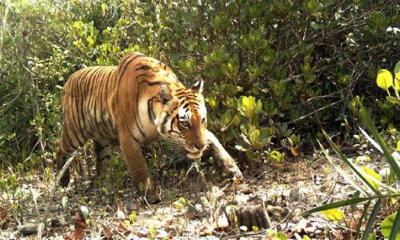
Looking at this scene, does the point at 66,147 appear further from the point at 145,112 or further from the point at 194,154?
the point at 194,154

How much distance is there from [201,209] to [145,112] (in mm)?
1679

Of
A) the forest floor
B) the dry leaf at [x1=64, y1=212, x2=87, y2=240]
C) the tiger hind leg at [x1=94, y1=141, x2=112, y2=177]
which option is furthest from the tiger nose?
Answer: the tiger hind leg at [x1=94, y1=141, x2=112, y2=177]

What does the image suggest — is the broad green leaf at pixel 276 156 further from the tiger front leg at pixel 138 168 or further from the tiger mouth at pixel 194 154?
the tiger front leg at pixel 138 168

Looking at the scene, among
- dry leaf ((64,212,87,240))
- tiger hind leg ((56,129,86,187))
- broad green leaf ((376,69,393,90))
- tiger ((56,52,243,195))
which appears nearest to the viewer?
broad green leaf ((376,69,393,90))

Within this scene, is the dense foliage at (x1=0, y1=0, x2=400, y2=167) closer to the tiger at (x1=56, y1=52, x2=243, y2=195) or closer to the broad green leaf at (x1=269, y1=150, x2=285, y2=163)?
the broad green leaf at (x1=269, y1=150, x2=285, y2=163)

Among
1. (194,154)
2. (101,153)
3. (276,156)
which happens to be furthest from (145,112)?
(101,153)

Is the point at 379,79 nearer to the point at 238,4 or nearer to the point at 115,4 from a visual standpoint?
the point at 238,4

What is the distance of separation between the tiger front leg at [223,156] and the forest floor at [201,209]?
126 millimetres

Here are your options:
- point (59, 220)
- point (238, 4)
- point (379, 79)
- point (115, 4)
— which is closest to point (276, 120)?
point (238, 4)

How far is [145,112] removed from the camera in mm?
5410

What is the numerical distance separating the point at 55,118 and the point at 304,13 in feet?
11.2

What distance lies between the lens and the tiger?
509 cm

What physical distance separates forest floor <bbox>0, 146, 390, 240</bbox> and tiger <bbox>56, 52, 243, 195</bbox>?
256 mm

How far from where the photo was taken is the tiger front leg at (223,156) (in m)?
5.17
